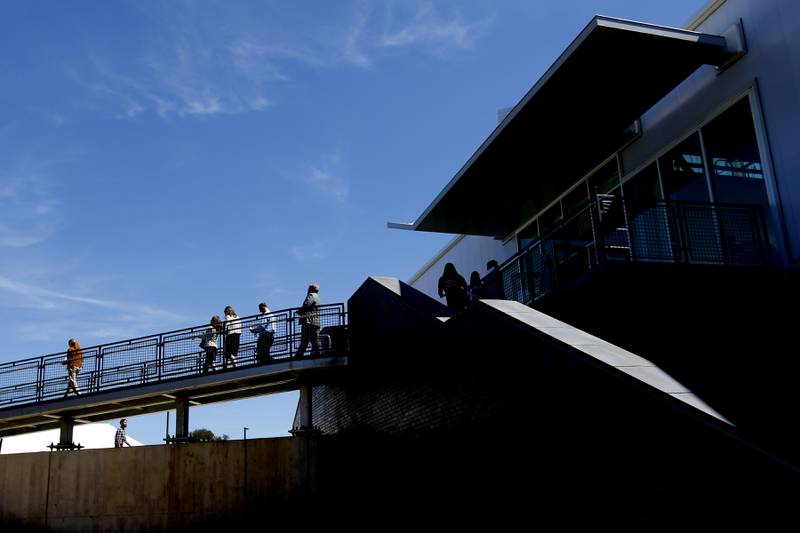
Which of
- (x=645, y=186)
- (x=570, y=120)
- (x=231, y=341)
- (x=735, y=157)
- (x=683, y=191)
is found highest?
(x=570, y=120)

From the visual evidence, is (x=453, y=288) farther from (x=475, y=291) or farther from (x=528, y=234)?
(x=528, y=234)

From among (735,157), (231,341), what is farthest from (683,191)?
(231,341)

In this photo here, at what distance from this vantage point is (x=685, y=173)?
13.9m

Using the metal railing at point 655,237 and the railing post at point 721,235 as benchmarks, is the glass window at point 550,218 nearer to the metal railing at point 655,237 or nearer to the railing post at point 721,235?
the metal railing at point 655,237

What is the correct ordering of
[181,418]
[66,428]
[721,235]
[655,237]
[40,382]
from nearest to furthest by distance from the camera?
[655,237]
[721,235]
[181,418]
[40,382]
[66,428]

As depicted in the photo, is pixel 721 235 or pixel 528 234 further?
pixel 528 234

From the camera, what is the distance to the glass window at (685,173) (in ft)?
44.4

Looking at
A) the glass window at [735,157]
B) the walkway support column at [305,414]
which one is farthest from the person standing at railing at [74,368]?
the glass window at [735,157]

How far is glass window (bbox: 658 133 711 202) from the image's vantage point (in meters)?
13.5

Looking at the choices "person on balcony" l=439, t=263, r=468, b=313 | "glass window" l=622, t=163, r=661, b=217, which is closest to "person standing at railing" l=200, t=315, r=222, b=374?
"person on balcony" l=439, t=263, r=468, b=313

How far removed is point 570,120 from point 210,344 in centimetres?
877

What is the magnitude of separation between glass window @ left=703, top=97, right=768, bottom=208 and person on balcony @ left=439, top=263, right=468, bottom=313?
468cm

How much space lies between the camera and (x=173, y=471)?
15281 millimetres

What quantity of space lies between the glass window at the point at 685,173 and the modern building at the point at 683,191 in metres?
0.03
